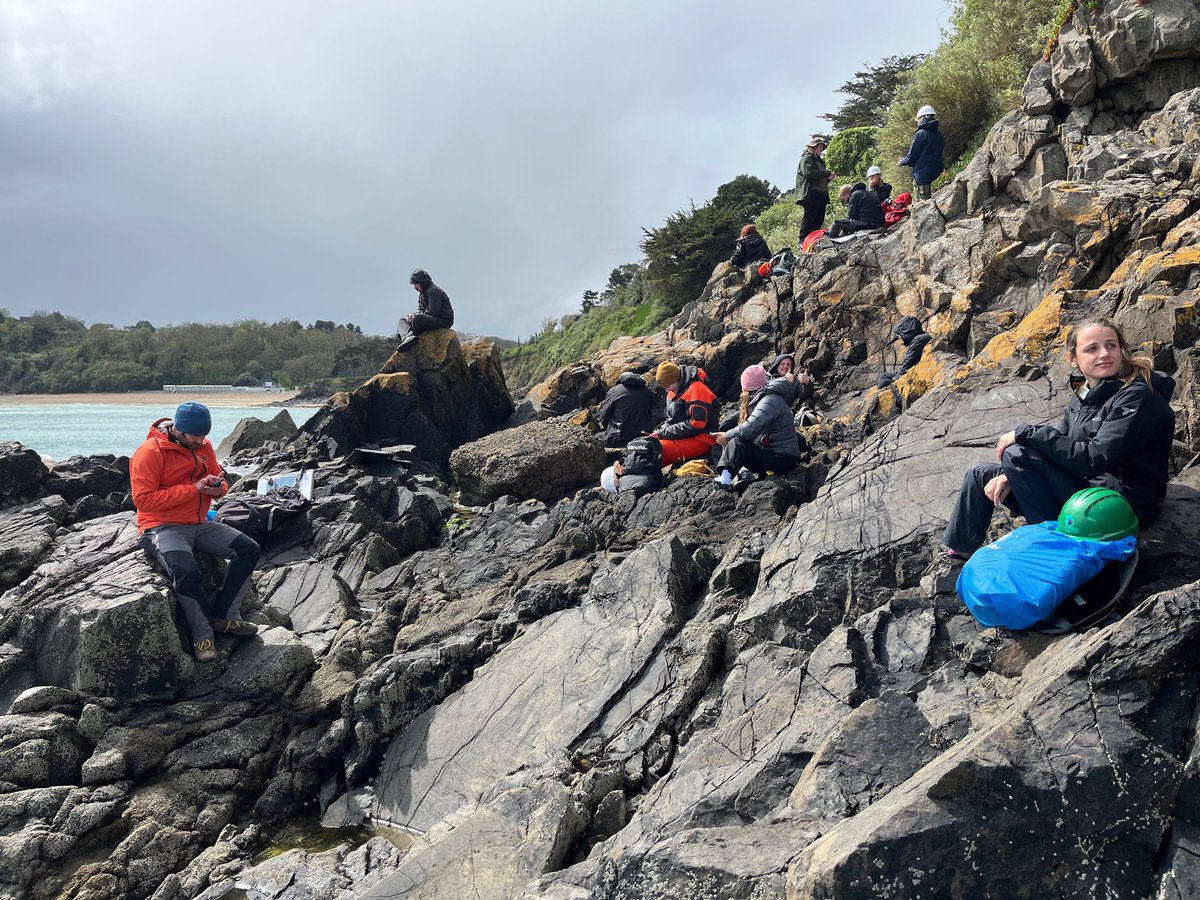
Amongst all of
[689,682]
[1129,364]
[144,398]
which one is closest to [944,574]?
[1129,364]

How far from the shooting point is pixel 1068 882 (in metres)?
3.01

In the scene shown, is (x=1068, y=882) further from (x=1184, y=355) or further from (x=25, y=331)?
(x=25, y=331)

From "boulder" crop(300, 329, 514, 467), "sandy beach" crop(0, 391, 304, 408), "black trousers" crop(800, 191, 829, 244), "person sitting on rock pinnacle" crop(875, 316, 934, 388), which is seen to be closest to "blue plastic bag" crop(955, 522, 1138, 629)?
"person sitting on rock pinnacle" crop(875, 316, 934, 388)

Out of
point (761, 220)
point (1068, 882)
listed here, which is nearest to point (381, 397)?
point (1068, 882)

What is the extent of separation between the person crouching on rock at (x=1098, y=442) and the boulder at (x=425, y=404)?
591 inches

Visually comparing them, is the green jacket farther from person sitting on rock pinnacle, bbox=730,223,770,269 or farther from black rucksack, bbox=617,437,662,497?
black rucksack, bbox=617,437,662,497

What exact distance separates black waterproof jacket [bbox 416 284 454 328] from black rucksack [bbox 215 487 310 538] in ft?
24.9

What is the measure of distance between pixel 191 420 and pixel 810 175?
18041 mm

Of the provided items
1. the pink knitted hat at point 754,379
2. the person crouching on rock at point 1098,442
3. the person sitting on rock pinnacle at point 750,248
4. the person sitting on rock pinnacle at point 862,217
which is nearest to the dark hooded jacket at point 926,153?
the person sitting on rock pinnacle at point 862,217

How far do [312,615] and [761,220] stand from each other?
31772mm

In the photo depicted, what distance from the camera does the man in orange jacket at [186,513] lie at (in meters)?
7.84

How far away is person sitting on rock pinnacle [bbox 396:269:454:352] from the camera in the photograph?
19.4 meters

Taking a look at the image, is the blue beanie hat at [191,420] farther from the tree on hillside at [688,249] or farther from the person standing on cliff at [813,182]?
the tree on hillside at [688,249]

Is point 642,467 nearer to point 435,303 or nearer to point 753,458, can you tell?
point 753,458
